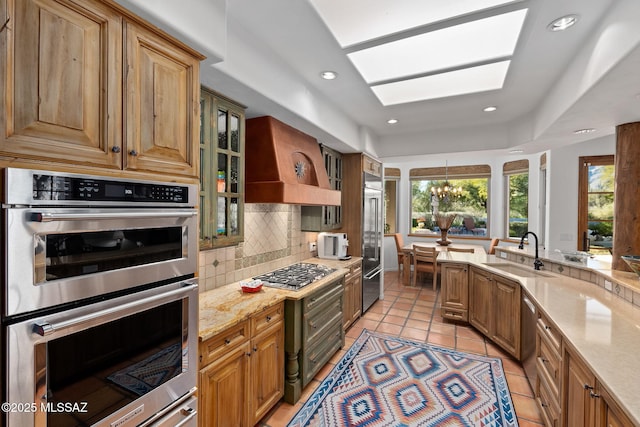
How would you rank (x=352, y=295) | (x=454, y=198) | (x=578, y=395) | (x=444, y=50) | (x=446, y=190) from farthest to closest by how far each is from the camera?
(x=454, y=198) < (x=446, y=190) < (x=352, y=295) < (x=444, y=50) < (x=578, y=395)

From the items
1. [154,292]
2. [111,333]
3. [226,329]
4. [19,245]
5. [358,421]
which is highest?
[19,245]

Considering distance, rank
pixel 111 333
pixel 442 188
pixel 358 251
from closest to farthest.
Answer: pixel 111 333, pixel 358 251, pixel 442 188

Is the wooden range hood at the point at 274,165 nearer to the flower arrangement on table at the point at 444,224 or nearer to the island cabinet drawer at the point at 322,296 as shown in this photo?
the island cabinet drawer at the point at 322,296

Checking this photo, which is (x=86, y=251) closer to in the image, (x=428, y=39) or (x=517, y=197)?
(x=428, y=39)

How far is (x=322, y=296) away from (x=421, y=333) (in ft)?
5.59

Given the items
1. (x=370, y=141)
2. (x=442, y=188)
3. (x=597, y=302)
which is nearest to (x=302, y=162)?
(x=370, y=141)

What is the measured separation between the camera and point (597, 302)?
2.13 m

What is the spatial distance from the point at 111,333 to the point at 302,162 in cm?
225

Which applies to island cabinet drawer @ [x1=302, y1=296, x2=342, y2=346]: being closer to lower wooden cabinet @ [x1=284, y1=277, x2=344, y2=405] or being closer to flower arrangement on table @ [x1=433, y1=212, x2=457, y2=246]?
lower wooden cabinet @ [x1=284, y1=277, x2=344, y2=405]

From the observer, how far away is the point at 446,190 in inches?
261

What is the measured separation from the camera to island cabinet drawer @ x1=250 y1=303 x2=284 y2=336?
196cm

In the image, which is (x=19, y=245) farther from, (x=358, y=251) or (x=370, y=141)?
(x=370, y=141)

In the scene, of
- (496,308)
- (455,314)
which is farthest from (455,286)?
(496,308)

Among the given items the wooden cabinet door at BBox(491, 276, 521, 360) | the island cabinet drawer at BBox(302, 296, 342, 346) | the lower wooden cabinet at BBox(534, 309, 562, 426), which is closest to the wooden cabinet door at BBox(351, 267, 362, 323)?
the island cabinet drawer at BBox(302, 296, 342, 346)
